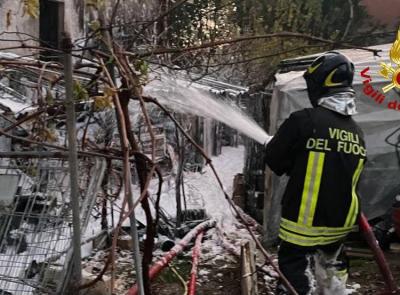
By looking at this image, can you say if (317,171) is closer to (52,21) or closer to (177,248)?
(52,21)

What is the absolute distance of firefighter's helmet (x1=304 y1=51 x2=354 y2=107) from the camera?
12.1ft

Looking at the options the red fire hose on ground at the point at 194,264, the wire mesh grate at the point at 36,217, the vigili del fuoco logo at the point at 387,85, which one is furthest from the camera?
the vigili del fuoco logo at the point at 387,85

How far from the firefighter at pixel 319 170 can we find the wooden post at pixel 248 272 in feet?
3.46

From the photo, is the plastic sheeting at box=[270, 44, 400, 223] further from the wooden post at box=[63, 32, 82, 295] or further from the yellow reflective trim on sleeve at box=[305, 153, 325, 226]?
the wooden post at box=[63, 32, 82, 295]

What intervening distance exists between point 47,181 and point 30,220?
0.94ft

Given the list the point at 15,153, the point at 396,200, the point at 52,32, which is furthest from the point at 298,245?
the point at 396,200

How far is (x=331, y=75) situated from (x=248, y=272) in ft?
7.83

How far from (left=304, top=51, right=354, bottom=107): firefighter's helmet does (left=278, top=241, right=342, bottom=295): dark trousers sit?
96 cm

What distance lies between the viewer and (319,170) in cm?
358

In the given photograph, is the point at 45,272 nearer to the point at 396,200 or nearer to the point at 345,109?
the point at 345,109

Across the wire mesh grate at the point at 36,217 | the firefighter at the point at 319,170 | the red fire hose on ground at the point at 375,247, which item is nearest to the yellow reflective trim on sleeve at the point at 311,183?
the firefighter at the point at 319,170

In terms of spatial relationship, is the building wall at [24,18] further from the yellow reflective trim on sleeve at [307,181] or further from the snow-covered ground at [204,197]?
the snow-covered ground at [204,197]

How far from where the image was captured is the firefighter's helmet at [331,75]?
12.1ft

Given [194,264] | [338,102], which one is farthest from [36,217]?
[194,264]
